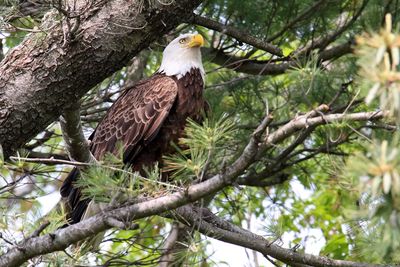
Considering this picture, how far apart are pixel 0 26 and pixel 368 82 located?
1.56m

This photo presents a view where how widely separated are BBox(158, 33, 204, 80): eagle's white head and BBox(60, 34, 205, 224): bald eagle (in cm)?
2

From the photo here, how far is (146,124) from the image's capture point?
426 centimetres

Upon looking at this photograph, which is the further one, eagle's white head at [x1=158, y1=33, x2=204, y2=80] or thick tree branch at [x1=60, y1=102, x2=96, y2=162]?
eagle's white head at [x1=158, y1=33, x2=204, y2=80]

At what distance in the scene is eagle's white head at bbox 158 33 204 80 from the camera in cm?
462

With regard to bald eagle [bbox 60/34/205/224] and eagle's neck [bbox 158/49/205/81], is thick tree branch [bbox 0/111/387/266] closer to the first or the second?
bald eagle [bbox 60/34/205/224]

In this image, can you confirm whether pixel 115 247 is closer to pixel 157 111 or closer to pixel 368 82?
pixel 157 111

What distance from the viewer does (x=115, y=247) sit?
6520mm

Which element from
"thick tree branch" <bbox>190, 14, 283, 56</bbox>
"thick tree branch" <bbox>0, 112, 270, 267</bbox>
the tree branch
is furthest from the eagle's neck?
"thick tree branch" <bbox>0, 112, 270, 267</bbox>

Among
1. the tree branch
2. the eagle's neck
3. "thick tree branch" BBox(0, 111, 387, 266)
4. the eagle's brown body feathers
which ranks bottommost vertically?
"thick tree branch" BBox(0, 111, 387, 266)

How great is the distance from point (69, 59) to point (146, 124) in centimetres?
104

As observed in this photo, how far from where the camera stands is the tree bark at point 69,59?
10.8 ft

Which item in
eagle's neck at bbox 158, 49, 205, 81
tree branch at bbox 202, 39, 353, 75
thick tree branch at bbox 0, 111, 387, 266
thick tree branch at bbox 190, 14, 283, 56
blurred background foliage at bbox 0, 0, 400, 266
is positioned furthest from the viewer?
tree branch at bbox 202, 39, 353, 75

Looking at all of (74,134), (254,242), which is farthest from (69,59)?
(254,242)

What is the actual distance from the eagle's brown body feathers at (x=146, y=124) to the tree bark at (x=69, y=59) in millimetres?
793
